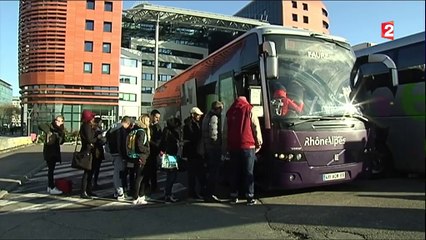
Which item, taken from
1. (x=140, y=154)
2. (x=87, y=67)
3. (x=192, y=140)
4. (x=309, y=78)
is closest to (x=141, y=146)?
(x=140, y=154)

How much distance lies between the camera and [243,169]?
24.5ft

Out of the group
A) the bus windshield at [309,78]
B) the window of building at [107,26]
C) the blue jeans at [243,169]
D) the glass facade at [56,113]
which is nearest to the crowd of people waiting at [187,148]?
the blue jeans at [243,169]

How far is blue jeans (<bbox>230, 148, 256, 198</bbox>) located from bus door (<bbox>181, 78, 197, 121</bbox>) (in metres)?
4.14

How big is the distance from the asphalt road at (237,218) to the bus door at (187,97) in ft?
14.7

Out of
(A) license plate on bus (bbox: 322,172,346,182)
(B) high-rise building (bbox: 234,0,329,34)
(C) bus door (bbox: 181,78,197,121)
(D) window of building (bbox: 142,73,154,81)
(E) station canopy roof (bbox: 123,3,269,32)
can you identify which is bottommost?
(A) license plate on bus (bbox: 322,172,346,182)

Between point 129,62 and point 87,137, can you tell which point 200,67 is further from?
point 129,62

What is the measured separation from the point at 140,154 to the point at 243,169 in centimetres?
216

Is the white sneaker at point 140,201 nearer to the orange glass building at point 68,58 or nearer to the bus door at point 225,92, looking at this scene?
the bus door at point 225,92

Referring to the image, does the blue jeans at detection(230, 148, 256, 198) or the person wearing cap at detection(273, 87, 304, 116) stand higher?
the person wearing cap at detection(273, 87, 304, 116)

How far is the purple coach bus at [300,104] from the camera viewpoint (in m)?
7.00

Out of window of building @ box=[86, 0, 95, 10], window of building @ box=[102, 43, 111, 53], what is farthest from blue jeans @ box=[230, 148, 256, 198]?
window of building @ box=[86, 0, 95, 10]

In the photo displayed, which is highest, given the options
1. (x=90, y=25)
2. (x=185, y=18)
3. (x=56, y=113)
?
(x=185, y=18)

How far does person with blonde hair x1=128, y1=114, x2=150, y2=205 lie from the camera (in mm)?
8172

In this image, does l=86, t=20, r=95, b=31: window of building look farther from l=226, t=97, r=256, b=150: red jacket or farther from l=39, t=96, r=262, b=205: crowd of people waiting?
l=226, t=97, r=256, b=150: red jacket
